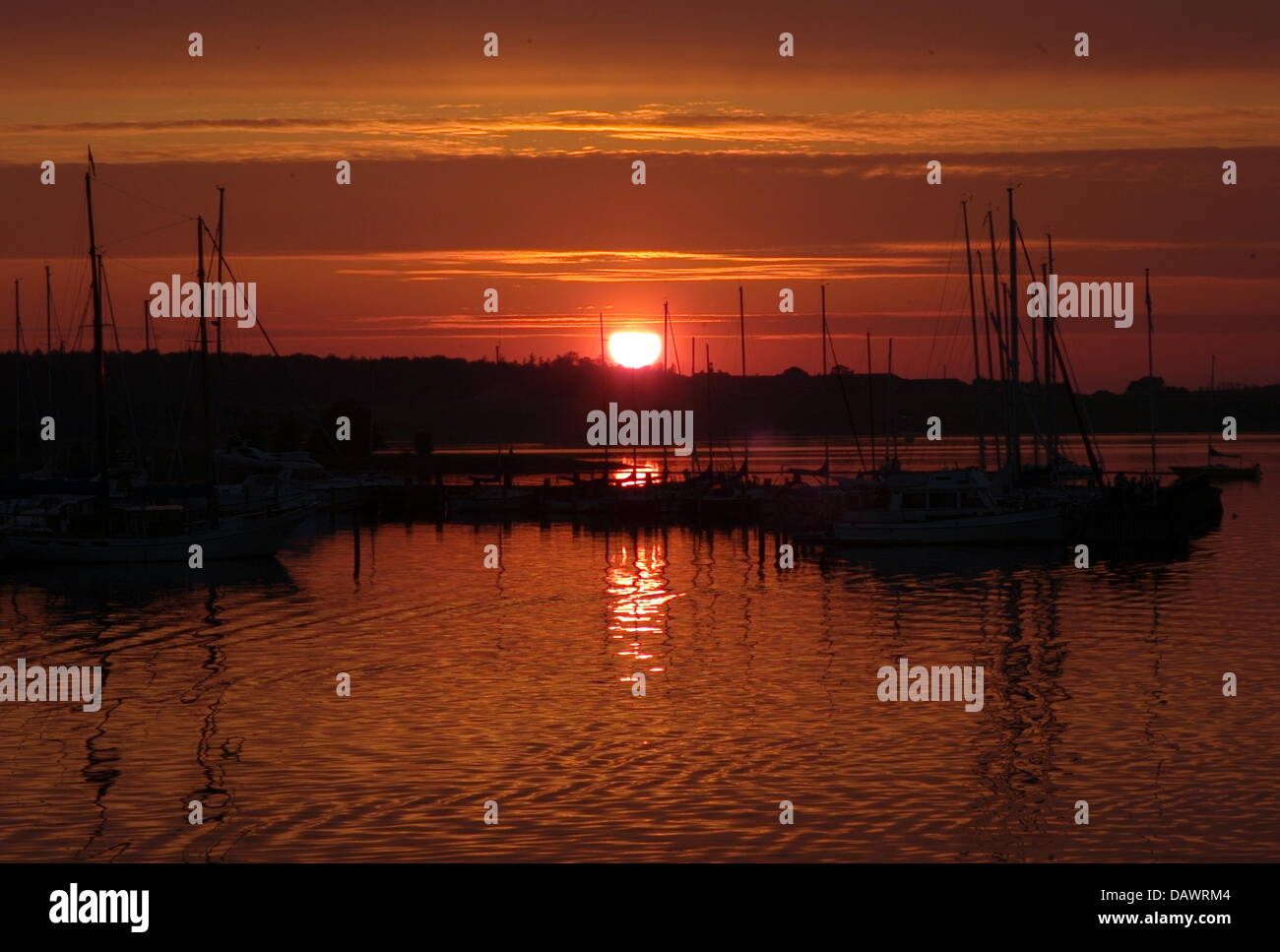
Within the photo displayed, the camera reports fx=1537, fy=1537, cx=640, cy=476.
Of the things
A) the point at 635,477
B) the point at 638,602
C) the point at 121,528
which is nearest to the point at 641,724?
the point at 638,602

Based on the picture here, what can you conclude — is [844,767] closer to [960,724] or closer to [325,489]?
[960,724]

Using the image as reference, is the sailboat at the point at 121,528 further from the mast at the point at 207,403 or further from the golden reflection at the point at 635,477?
the golden reflection at the point at 635,477

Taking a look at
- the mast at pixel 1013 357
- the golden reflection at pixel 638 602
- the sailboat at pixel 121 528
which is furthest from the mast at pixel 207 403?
the mast at pixel 1013 357

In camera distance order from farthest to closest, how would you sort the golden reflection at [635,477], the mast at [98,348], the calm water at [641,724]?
1. the golden reflection at [635,477]
2. the mast at [98,348]
3. the calm water at [641,724]

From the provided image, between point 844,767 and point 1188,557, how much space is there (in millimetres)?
44782

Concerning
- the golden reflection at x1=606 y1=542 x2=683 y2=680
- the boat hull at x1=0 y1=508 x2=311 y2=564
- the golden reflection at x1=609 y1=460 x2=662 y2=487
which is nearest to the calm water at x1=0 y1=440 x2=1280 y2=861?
the golden reflection at x1=606 y1=542 x2=683 y2=680

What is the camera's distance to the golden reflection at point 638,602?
37.6 m

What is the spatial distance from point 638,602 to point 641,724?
72.0 ft

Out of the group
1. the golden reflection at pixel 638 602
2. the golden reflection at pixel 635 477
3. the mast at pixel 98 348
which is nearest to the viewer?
the golden reflection at pixel 638 602

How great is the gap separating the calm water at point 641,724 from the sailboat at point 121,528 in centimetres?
313

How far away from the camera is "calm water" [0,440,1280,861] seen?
63.4ft
